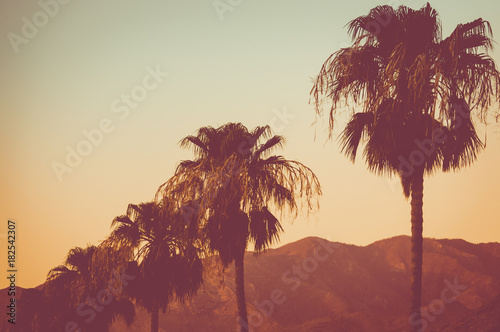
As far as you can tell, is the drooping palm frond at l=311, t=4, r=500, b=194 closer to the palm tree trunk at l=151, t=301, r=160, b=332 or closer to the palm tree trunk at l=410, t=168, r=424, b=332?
the palm tree trunk at l=410, t=168, r=424, b=332

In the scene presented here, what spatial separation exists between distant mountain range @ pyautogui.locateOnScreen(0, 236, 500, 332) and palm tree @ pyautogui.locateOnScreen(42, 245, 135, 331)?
6175cm

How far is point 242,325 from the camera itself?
63.6 ft

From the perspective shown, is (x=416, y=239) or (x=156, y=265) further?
(x=156, y=265)

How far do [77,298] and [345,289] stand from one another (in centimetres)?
11962

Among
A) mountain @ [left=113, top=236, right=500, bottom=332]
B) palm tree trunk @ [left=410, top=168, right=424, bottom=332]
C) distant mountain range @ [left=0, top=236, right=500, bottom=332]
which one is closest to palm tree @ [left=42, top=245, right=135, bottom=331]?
palm tree trunk @ [left=410, top=168, right=424, bottom=332]

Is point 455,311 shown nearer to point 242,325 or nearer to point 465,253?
point 465,253

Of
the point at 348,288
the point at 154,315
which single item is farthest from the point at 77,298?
the point at 348,288

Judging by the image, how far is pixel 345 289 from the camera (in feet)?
459

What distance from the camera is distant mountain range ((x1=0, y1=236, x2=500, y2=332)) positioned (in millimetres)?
117750

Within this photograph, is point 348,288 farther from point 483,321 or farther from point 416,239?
point 483,321

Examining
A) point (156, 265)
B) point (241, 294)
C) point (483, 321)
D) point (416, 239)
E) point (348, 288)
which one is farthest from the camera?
point (348, 288)

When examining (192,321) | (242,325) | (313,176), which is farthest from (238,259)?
(192,321)

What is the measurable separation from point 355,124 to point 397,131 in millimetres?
1544

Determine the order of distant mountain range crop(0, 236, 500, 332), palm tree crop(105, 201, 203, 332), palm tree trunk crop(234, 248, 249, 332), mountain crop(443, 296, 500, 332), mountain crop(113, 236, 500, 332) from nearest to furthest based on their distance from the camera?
mountain crop(443, 296, 500, 332)
palm tree trunk crop(234, 248, 249, 332)
palm tree crop(105, 201, 203, 332)
distant mountain range crop(0, 236, 500, 332)
mountain crop(113, 236, 500, 332)
